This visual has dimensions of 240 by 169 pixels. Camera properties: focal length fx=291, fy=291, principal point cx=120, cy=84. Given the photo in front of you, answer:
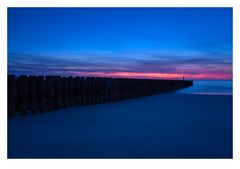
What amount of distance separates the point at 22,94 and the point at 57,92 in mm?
1311

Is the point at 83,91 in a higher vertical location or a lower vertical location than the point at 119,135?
higher

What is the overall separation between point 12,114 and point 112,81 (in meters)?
5.03

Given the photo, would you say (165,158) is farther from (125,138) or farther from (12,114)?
(12,114)

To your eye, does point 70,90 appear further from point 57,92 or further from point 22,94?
point 22,94

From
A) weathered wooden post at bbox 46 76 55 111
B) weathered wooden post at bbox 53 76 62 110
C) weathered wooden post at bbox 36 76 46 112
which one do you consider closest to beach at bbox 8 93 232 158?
weathered wooden post at bbox 36 76 46 112

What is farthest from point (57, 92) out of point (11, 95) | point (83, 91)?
point (11, 95)

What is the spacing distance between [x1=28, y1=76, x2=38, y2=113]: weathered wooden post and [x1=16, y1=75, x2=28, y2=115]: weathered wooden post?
0.15 metres

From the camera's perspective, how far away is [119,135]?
5.12m

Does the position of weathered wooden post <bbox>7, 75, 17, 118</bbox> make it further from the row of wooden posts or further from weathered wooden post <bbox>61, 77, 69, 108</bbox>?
weathered wooden post <bbox>61, 77, 69, 108</bbox>

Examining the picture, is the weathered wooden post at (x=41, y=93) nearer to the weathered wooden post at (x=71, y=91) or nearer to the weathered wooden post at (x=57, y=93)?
the weathered wooden post at (x=57, y=93)

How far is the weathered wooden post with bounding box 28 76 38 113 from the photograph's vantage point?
721cm

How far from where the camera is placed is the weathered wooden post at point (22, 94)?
6910 millimetres
